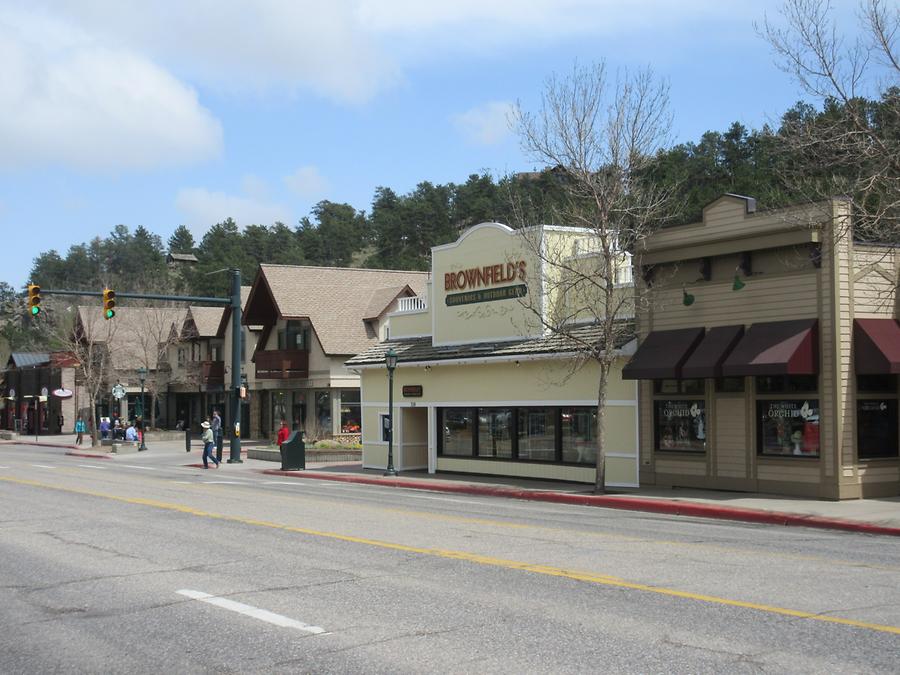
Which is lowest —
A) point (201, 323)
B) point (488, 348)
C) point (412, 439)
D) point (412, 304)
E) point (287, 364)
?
point (412, 439)

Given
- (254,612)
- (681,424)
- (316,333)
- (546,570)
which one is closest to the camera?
(254,612)

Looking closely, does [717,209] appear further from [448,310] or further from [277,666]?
[277,666]

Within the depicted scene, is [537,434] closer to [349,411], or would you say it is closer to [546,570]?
[546,570]

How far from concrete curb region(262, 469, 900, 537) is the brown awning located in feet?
9.46

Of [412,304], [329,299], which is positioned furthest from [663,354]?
[329,299]

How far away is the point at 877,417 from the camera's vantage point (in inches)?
818

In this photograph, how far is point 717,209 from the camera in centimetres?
2247

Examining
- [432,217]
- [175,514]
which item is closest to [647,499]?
[175,514]

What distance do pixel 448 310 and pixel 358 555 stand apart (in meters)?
18.9

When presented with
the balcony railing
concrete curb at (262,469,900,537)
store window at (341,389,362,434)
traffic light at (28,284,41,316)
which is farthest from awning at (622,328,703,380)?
store window at (341,389,362,434)

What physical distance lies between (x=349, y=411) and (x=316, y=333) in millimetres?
4356

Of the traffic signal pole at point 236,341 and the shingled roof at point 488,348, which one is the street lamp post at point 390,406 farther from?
the traffic signal pole at point 236,341

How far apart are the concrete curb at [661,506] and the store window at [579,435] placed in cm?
247

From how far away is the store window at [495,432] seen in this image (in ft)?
95.4
